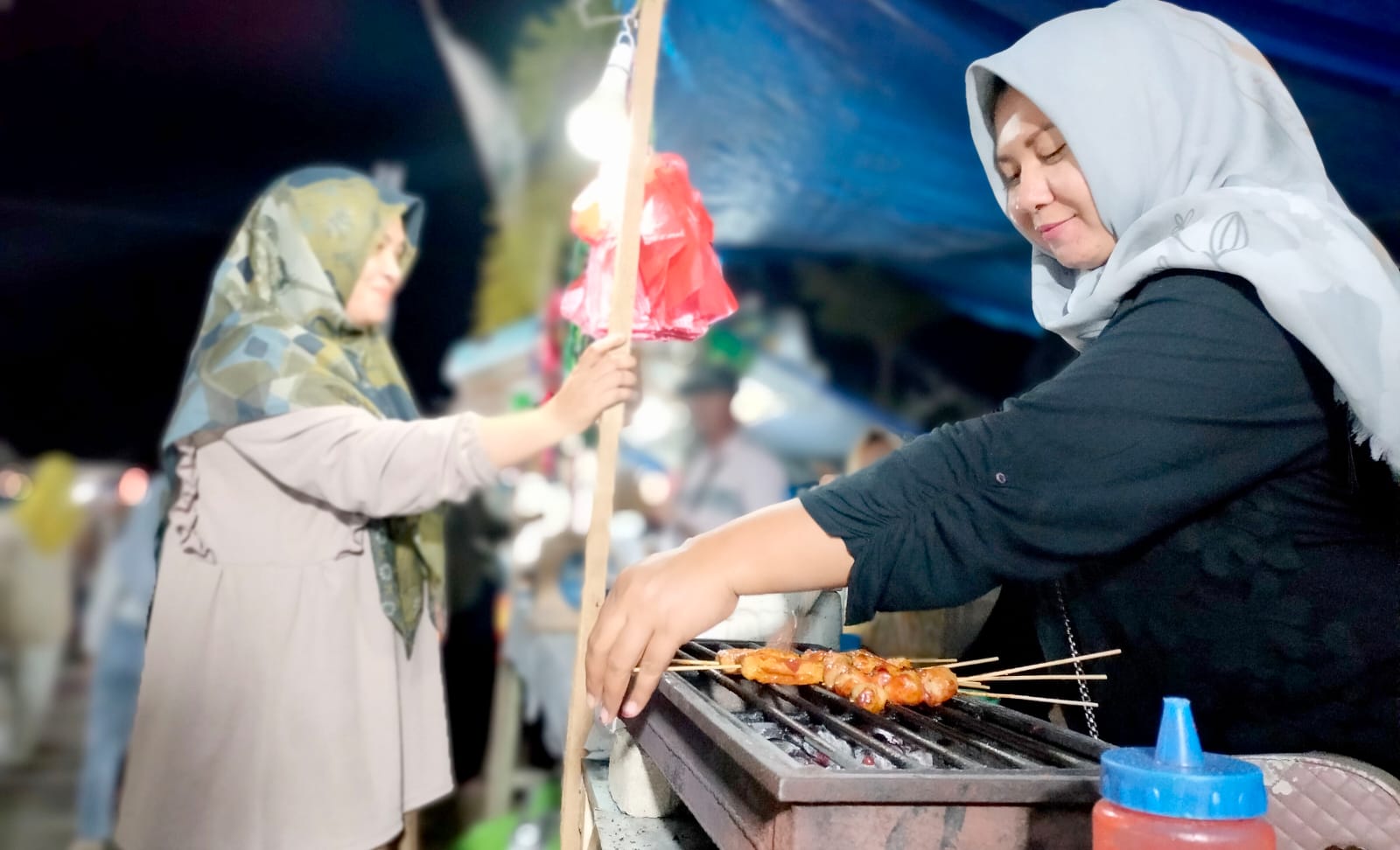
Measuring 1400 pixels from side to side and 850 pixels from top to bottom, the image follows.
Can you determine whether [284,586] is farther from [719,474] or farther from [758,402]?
[758,402]

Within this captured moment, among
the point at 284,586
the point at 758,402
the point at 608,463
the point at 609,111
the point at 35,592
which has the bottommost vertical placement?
Result: the point at 35,592

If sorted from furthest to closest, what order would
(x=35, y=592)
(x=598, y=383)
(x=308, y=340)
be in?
1. (x=35, y=592)
2. (x=308, y=340)
3. (x=598, y=383)

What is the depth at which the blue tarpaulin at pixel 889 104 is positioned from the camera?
97.5 inches

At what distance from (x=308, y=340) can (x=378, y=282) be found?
0.38 metres

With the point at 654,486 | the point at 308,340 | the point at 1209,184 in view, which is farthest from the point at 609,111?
the point at 654,486

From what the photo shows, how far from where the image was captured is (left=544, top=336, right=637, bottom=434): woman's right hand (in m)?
2.28

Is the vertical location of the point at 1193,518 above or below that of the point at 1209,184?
below

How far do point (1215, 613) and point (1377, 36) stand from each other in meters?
1.74

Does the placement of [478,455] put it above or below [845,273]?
below

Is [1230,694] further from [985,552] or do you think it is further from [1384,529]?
[985,552]

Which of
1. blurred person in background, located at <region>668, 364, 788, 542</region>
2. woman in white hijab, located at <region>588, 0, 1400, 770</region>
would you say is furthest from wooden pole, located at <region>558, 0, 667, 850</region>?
blurred person in background, located at <region>668, 364, 788, 542</region>

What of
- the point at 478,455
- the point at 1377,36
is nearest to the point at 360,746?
the point at 478,455

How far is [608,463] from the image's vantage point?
2.02m

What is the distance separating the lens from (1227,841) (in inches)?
37.5
